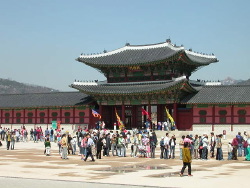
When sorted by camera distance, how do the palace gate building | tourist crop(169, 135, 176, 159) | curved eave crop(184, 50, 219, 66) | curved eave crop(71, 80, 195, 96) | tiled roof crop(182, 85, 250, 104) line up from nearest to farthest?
tourist crop(169, 135, 176, 159)
tiled roof crop(182, 85, 250, 104)
the palace gate building
curved eave crop(71, 80, 195, 96)
curved eave crop(184, 50, 219, 66)

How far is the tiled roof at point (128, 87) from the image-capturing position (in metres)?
63.3

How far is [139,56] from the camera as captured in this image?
70188 millimetres

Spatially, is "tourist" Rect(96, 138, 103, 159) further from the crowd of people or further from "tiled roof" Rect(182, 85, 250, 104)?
"tiled roof" Rect(182, 85, 250, 104)

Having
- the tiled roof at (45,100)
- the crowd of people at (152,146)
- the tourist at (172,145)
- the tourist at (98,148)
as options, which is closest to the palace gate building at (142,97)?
the tiled roof at (45,100)

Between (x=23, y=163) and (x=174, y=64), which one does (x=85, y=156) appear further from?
(x=174, y=64)

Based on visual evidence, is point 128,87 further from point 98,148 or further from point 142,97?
point 98,148

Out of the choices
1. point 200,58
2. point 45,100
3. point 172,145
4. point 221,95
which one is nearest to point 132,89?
point 221,95

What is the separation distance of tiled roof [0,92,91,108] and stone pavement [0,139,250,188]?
3651 cm

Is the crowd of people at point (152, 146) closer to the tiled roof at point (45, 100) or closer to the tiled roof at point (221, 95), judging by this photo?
the tiled roof at point (221, 95)

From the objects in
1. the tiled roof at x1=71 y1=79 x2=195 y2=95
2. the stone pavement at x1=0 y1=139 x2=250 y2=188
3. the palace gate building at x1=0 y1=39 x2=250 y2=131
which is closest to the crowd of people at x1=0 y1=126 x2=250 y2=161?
the stone pavement at x1=0 y1=139 x2=250 y2=188

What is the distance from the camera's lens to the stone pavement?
72.6 feet

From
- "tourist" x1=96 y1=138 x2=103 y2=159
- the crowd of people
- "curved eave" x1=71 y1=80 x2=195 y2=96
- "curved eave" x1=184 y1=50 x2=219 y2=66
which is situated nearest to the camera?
the crowd of people

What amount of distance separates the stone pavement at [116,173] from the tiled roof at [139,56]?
34.4 m

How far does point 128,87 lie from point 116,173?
42.1m
